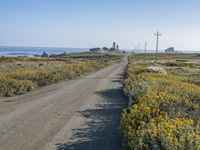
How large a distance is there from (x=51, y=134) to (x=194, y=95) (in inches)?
263

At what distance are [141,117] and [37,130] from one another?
348 centimetres

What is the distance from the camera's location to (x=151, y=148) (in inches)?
225

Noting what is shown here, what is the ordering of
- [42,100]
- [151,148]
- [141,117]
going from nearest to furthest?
[151,148] → [141,117] → [42,100]

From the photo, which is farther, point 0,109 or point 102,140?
point 0,109

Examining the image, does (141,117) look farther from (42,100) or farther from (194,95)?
(42,100)

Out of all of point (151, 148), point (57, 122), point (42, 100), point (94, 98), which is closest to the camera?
point (151, 148)

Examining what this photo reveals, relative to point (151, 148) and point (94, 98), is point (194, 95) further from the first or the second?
point (151, 148)

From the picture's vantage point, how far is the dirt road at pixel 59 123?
7.94 m

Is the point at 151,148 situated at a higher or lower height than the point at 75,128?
higher

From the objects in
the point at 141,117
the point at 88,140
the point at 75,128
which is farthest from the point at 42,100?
the point at 141,117

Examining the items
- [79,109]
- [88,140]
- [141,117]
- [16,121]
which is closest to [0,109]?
[16,121]

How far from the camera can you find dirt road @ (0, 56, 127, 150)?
794 centimetres

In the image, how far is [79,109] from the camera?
503 inches

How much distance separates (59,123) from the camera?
1013 cm
